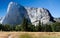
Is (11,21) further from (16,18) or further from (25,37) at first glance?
(25,37)

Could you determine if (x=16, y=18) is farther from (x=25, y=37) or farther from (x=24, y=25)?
(x=25, y=37)

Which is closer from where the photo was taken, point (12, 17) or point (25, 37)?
point (25, 37)

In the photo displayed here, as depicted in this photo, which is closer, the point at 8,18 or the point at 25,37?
the point at 25,37

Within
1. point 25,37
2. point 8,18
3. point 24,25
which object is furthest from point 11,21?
point 25,37

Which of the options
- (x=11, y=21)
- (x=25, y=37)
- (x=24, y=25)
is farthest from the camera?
(x=11, y=21)

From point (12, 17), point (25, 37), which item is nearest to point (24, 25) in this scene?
point (25, 37)

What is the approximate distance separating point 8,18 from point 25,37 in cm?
18046

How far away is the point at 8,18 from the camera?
620 feet

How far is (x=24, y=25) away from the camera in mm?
72750

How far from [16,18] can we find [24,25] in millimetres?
127286

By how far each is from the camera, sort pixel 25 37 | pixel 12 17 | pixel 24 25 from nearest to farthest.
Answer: pixel 25 37 → pixel 24 25 → pixel 12 17

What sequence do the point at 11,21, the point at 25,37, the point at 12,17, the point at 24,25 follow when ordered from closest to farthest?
the point at 25,37 < the point at 24,25 < the point at 11,21 < the point at 12,17

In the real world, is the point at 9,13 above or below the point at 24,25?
above

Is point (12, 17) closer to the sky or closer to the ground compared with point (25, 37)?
closer to the sky
